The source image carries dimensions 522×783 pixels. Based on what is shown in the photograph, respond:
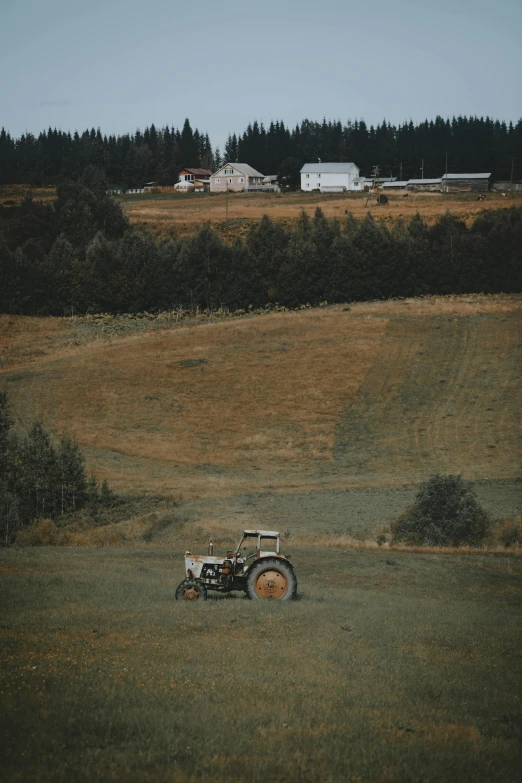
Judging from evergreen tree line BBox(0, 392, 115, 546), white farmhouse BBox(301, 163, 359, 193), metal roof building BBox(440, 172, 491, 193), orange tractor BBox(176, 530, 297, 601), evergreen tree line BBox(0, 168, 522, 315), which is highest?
white farmhouse BBox(301, 163, 359, 193)

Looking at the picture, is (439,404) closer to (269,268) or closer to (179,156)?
(269,268)

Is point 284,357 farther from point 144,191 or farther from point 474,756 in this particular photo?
point 144,191

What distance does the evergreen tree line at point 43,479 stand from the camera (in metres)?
38.2

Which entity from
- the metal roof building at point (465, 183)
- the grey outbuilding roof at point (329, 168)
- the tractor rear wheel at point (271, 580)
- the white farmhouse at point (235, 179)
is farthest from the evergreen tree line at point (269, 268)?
the tractor rear wheel at point (271, 580)

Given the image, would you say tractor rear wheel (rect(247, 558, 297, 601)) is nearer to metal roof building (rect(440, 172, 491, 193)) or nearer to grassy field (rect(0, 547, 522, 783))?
grassy field (rect(0, 547, 522, 783))

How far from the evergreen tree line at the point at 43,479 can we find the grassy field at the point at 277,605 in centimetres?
319

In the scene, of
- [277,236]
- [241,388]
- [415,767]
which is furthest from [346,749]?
[277,236]

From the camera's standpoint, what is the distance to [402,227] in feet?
351

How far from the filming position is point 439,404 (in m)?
64.1

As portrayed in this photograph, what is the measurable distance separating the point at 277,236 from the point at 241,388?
4062 centimetres

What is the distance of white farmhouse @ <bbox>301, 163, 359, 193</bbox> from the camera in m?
163

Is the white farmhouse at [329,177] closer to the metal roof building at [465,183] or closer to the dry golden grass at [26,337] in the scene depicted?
the metal roof building at [465,183]

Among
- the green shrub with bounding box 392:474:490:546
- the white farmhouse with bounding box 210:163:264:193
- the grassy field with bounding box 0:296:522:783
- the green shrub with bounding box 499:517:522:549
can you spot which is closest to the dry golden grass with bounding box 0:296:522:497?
the grassy field with bounding box 0:296:522:783

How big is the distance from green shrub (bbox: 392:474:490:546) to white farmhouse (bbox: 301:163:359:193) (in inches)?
5315
